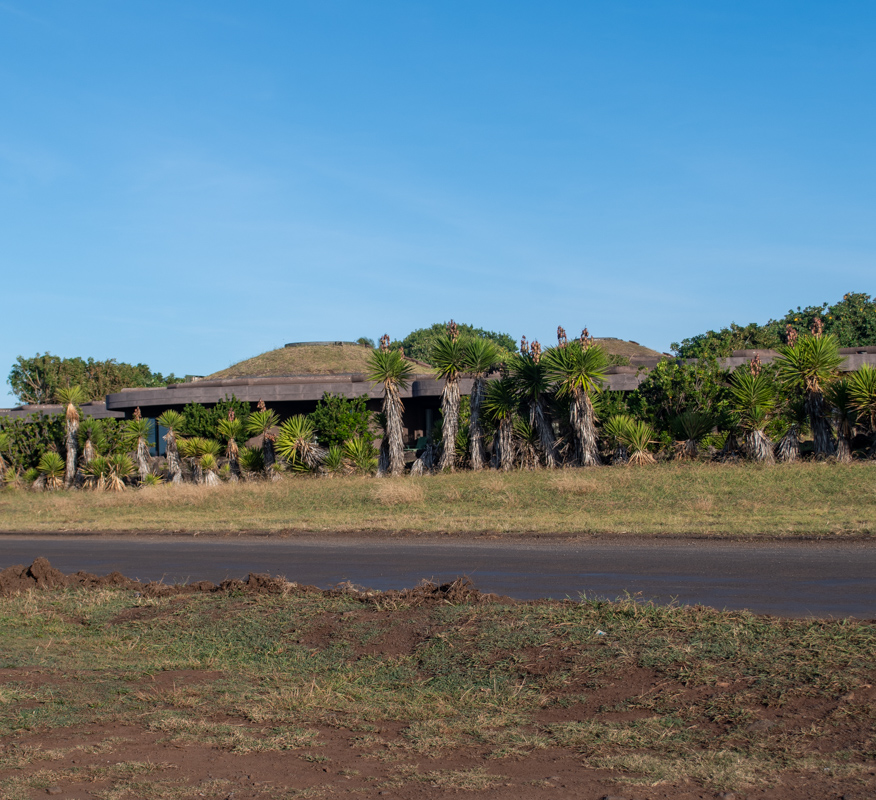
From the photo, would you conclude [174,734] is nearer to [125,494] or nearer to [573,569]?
[573,569]

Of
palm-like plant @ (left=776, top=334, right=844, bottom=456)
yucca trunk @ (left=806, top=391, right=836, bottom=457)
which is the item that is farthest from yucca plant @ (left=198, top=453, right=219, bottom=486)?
yucca trunk @ (left=806, top=391, right=836, bottom=457)

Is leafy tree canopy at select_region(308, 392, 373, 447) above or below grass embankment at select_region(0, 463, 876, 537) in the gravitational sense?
above

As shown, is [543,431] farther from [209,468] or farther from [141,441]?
[141,441]

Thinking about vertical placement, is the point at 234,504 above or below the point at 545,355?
below

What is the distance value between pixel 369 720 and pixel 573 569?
22.3ft

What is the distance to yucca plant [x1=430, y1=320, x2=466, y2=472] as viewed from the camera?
28969 mm

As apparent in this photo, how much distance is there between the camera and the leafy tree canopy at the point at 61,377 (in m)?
69.1

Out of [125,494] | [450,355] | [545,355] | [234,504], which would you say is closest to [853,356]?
[545,355]

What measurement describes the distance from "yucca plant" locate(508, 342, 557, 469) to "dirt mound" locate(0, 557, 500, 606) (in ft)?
55.6

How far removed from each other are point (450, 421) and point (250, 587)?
1841 centimetres

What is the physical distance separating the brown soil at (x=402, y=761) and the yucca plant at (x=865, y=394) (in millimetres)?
19185

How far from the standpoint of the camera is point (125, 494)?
28578mm

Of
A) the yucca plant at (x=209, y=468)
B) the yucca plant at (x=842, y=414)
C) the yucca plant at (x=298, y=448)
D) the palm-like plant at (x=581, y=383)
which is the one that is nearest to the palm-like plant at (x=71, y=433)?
the yucca plant at (x=209, y=468)

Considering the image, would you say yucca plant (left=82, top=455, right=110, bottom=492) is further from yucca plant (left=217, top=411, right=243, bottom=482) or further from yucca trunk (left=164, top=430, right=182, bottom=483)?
yucca plant (left=217, top=411, right=243, bottom=482)
